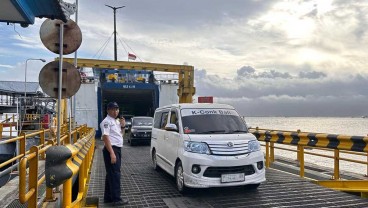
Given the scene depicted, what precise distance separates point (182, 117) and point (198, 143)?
3.63 feet

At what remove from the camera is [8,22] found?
17.1 feet

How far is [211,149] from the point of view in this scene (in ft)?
22.0

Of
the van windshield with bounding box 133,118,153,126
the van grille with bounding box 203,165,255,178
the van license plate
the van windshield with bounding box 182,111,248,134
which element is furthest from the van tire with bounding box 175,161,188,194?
the van windshield with bounding box 133,118,153,126

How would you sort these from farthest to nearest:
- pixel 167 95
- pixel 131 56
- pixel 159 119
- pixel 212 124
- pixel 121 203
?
pixel 131 56
pixel 167 95
pixel 159 119
pixel 212 124
pixel 121 203

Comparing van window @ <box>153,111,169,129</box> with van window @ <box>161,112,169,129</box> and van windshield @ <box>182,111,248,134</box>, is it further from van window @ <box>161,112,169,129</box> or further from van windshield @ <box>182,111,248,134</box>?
van windshield @ <box>182,111,248,134</box>

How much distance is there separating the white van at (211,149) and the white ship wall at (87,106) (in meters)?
16.2

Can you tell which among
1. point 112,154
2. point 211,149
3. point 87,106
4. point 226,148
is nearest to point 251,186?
point 226,148

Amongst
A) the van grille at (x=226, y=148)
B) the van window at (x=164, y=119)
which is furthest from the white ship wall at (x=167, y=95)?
the van grille at (x=226, y=148)

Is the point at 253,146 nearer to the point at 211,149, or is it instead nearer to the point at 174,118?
the point at 211,149

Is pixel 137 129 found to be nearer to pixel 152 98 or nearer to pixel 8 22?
pixel 152 98

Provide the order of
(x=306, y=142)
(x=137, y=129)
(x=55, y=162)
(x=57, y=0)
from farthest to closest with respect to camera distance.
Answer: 1. (x=137, y=129)
2. (x=306, y=142)
3. (x=57, y=0)
4. (x=55, y=162)

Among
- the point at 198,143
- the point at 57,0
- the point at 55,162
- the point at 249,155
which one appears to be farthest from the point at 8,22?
the point at 249,155

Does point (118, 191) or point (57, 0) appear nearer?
point (57, 0)

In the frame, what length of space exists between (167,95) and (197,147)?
1773 cm
